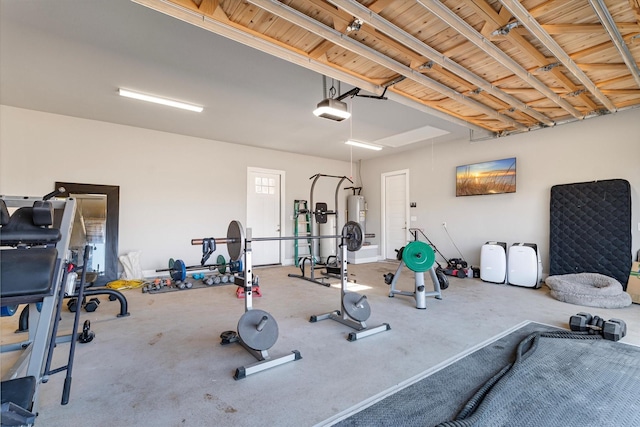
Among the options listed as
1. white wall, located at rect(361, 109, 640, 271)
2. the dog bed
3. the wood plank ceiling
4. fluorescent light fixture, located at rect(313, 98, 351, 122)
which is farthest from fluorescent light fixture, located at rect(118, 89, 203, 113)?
the dog bed

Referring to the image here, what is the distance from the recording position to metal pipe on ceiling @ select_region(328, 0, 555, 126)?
241cm

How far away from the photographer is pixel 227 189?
278 inches

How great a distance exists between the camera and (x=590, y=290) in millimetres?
4199

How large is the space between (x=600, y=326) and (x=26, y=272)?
4866 millimetres

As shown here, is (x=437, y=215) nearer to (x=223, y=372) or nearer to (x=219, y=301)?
(x=219, y=301)

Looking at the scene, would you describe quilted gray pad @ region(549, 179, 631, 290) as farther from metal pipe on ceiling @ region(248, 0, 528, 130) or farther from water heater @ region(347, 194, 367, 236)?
water heater @ region(347, 194, 367, 236)

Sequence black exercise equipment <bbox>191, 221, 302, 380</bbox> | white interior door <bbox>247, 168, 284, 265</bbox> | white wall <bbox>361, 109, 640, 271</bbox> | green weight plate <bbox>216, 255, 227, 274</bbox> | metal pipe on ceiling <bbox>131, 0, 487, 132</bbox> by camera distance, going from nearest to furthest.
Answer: metal pipe on ceiling <bbox>131, 0, 487, 132</bbox> < black exercise equipment <bbox>191, 221, 302, 380</bbox> < white wall <bbox>361, 109, 640, 271</bbox> < green weight plate <bbox>216, 255, 227, 274</bbox> < white interior door <bbox>247, 168, 284, 265</bbox>

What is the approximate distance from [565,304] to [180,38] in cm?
591

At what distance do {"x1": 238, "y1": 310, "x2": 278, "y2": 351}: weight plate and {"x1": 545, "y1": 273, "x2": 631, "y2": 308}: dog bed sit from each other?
4.34 meters

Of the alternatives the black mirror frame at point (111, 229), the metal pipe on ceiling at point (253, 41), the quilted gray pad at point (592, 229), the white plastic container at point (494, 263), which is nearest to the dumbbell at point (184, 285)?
the black mirror frame at point (111, 229)

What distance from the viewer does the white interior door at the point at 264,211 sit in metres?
7.45

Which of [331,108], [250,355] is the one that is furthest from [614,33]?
[250,355]

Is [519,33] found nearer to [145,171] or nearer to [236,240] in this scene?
[236,240]

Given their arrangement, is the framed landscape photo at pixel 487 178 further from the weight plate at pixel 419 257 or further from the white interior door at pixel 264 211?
the white interior door at pixel 264 211
